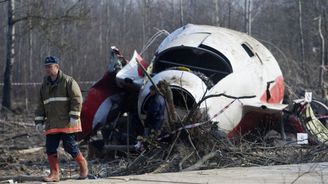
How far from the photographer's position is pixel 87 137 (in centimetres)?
1341

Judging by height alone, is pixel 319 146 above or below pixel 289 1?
below

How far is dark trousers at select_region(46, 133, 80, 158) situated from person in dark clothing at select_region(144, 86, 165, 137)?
2.89 metres

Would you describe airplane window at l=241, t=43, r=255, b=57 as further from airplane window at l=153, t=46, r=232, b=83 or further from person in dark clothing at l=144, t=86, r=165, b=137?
person in dark clothing at l=144, t=86, r=165, b=137

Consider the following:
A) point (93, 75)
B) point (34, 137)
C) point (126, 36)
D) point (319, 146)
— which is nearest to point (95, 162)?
point (319, 146)

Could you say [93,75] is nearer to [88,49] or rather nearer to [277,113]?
[88,49]

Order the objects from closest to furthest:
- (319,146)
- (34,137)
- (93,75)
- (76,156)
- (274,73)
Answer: (76,156), (319,146), (274,73), (34,137), (93,75)

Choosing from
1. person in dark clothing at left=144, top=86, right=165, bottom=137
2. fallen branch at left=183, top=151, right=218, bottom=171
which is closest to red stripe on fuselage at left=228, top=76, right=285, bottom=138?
person in dark clothing at left=144, top=86, right=165, bottom=137

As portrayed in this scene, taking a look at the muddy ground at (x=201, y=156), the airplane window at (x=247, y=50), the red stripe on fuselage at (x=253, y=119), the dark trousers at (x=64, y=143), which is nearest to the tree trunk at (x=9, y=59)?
the airplane window at (x=247, y=50)

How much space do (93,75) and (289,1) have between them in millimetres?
14343

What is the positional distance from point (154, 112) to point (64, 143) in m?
3.20

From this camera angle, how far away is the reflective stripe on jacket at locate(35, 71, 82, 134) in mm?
9021

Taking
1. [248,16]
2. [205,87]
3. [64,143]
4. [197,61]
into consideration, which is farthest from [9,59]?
[64,143]

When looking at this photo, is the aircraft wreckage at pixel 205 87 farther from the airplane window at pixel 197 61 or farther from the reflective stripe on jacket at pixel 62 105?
the reflective stripe on jacket at pixel 62 105

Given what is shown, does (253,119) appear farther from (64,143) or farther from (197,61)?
(64,143)
